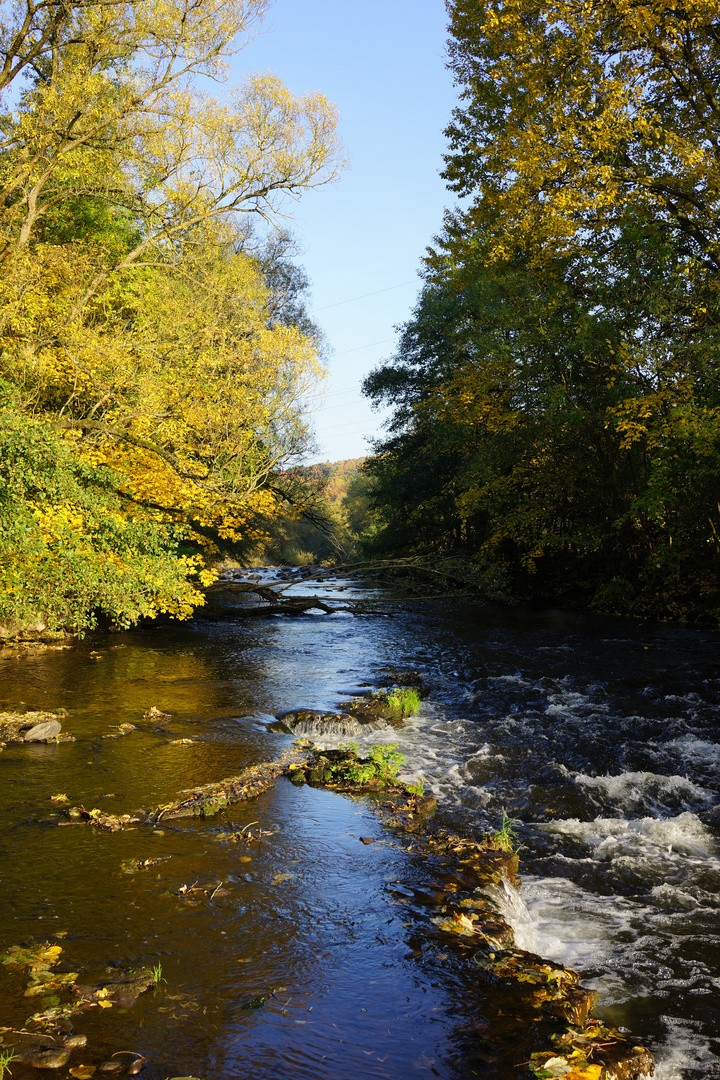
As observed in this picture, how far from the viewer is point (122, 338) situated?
42.8 ft

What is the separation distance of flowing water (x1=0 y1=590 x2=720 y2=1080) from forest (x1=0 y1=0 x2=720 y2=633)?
3530mm

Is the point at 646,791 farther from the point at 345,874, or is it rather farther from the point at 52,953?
the point at 52,953

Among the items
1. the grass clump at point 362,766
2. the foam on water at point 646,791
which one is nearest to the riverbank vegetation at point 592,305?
the foam on water at point 646,791

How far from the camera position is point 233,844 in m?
5.77

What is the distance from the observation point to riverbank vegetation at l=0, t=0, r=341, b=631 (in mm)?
11859

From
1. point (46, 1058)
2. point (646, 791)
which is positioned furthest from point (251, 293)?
point (46, 1058)

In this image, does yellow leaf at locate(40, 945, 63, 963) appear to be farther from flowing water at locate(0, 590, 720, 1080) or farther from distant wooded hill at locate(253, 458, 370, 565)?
distant wooded hill at locate(253, 458, 370, 565)

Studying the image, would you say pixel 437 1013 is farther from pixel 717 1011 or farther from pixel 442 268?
pixel 442 268

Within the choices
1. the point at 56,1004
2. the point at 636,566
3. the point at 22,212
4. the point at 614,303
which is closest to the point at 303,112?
the point at 22,212

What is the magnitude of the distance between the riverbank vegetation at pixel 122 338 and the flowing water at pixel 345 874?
8.01 ft

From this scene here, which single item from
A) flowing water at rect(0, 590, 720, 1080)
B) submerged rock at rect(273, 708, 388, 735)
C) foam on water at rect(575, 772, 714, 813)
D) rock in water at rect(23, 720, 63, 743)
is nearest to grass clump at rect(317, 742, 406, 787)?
flowing water at rect(0, 590, 720, 1080)

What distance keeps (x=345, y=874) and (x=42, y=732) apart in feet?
15.2

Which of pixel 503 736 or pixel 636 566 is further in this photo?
pixel 636 566

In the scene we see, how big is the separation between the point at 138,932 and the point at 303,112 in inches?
614
